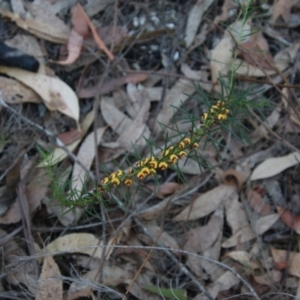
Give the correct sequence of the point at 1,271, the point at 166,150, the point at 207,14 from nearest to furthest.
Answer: the point at 166,150 < the point at 1,271 < the point at 207,14

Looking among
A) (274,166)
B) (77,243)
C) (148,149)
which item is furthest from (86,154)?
(274,166)

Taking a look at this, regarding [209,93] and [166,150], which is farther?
[209,93]

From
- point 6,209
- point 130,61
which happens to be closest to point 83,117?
point 130,61

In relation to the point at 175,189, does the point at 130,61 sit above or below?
above

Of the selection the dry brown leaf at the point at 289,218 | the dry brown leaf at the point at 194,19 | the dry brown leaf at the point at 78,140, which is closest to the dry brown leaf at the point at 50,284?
the dry brown leaf at the point at 78,140

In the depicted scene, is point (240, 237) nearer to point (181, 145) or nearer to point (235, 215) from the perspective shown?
point (235, 215)

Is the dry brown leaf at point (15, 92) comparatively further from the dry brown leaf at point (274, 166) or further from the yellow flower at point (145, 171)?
the dry brown leaf at point (274, 166)

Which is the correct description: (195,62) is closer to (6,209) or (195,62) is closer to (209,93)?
(209,93)
